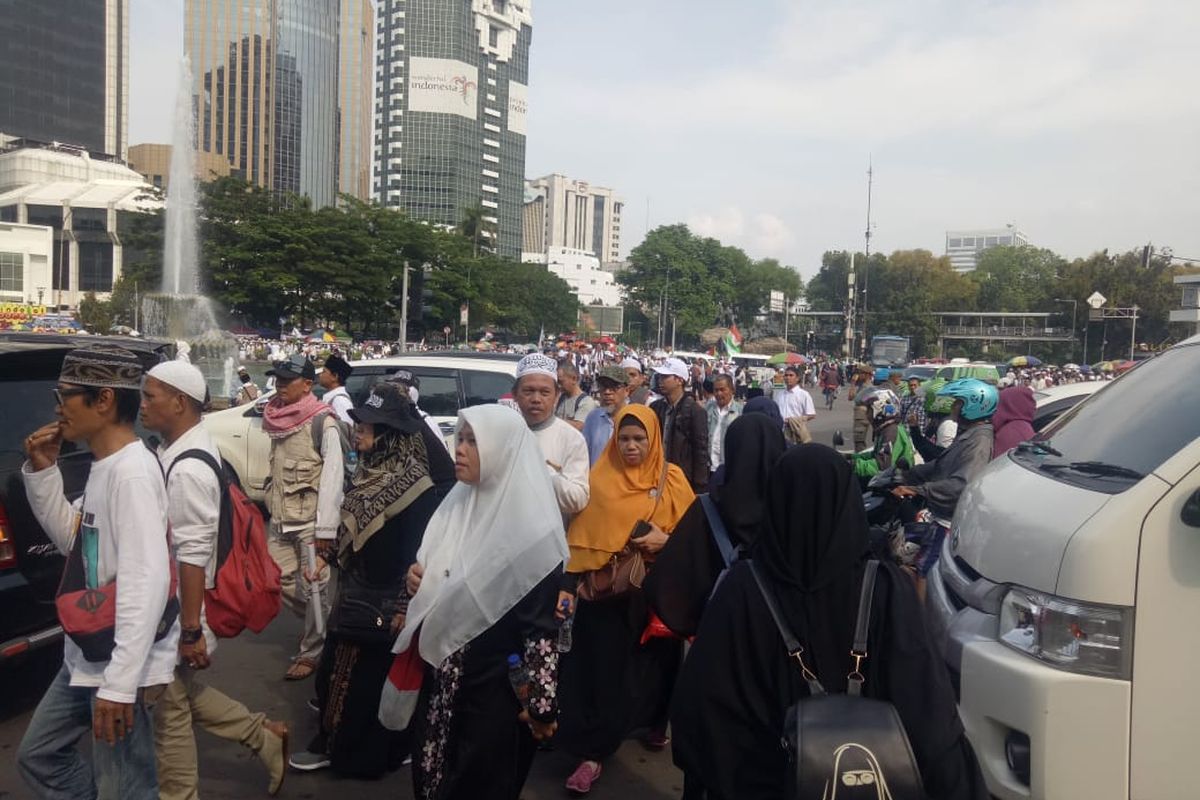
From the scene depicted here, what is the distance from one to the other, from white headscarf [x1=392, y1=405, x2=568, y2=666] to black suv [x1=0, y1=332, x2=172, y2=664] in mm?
2027

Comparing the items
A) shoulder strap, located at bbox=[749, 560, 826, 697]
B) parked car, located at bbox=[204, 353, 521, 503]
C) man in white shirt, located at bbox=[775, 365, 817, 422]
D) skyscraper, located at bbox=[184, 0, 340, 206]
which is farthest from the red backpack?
skyscraper, located at bbox=[184, 0, 340, 206]

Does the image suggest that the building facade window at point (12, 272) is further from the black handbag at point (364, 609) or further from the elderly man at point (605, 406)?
the black handbag at point (364, 609)

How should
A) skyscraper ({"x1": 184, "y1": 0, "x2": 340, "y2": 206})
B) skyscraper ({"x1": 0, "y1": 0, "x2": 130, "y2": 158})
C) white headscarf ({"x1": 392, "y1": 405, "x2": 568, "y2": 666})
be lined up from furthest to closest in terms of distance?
skyscraper ({"x1": 184, "y1": 0, "x2": 340, "y2": 206}) → skyscraper ({"x1": 0, "y1": 0, "x2": 130, "y2": 158}) → white headscarf ({"x1": 392, "y1": 405, "x2": 568, "y2": 666})

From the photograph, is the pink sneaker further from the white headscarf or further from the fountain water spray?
the fountain water spray

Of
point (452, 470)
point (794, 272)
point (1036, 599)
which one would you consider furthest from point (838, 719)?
point (794, 272)

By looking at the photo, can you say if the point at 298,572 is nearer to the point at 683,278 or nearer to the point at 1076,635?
the point at 1076,635

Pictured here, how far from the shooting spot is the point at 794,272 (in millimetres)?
117000

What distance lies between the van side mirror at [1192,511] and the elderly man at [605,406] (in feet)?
15.1

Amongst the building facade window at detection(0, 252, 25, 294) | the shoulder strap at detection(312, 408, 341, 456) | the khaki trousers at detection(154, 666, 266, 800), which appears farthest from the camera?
the building facade window at detection(0, 252, 25, 294)

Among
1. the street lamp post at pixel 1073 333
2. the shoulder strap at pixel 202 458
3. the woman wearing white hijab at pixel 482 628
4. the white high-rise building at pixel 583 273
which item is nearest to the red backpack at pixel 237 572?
the shoulder strap at pixel 202 458

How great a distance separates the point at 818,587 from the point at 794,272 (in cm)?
11812

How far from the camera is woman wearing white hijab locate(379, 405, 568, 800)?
326 centimetres

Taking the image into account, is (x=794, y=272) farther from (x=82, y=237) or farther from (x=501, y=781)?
(x=501, y=781)

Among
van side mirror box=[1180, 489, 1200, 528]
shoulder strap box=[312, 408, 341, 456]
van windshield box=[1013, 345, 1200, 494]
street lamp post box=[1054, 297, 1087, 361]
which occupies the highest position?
street lamp post box=[1054, 297, 1087, 361]
